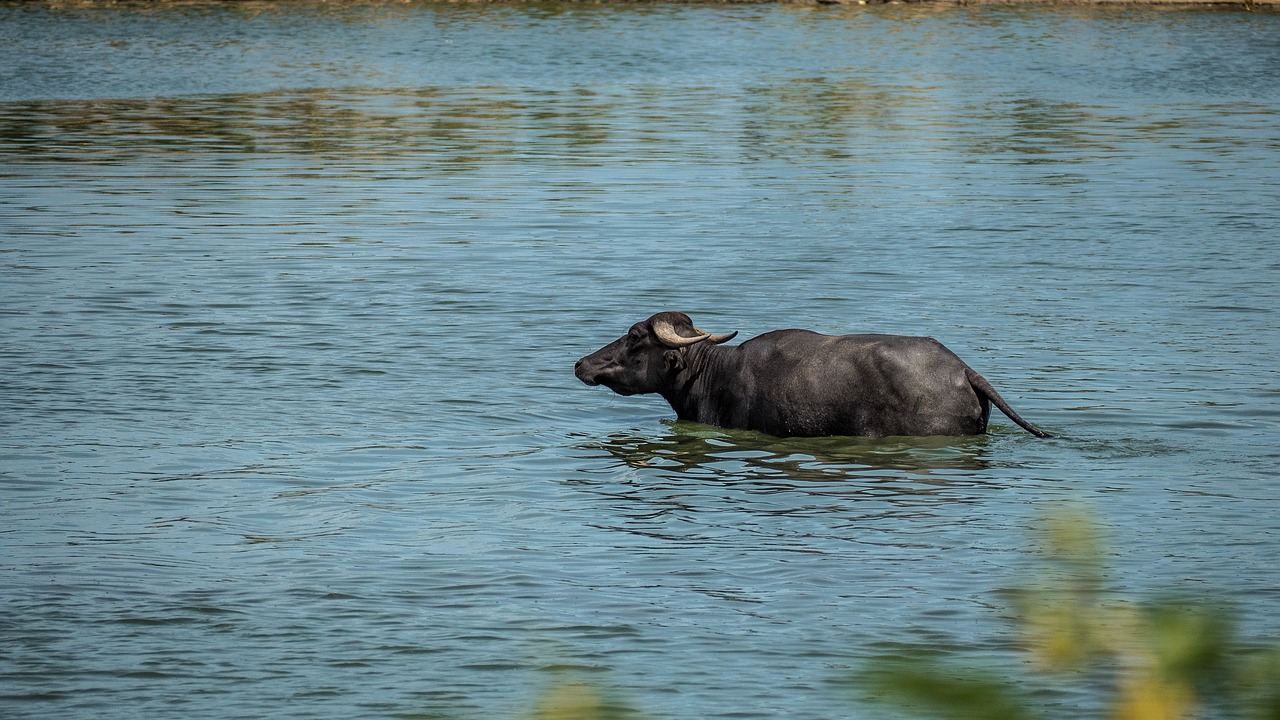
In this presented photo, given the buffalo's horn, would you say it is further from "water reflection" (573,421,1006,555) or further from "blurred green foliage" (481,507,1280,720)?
"blurred green foliage" (481,507,1280,720)

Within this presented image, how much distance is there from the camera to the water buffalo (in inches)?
422

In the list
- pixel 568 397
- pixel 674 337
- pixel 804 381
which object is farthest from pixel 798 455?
pixel 568 397

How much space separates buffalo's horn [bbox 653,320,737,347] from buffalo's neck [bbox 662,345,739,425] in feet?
0.41

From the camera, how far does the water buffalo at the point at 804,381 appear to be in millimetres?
10719

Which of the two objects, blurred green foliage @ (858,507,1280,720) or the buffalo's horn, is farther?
the buffalo's horn

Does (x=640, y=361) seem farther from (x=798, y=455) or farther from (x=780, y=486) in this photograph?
(x=780, y=486)

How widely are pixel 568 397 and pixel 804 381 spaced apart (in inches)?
97.6

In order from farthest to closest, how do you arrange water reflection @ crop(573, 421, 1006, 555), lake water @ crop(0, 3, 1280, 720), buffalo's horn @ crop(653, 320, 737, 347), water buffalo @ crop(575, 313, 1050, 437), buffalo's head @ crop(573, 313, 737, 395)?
buffalo's head @ crop(573, 313, 737, 395), buffalo's horn @ crop(653, 320, 737, 347), water buffalo @ crop(575, 313, 1050, 437), water reflection @ crop(573, 421, 1006, 555), lake water @ crop(0, 3, 1280, 720)

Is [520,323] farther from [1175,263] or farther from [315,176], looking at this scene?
[315,176]

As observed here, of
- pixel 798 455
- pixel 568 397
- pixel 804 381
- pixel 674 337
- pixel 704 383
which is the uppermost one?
pixel 674 337

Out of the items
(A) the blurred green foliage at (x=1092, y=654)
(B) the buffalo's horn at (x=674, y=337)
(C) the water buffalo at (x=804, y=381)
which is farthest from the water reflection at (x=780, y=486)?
(A) the blurred green foliage at (x=1092, y=654)

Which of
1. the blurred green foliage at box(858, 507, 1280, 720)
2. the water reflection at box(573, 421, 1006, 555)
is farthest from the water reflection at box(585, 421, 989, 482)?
the blurred green foliage at box(858, 507, 1280, 720)

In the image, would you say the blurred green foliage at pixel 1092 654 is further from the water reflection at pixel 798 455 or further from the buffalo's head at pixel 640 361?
the buffalo's head at pixel 640 361

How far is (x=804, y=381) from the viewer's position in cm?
1106
